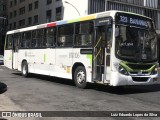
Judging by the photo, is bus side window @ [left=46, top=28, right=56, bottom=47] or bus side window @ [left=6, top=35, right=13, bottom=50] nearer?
bus side window @ [left=46, top=28, right=56, bottom=47]

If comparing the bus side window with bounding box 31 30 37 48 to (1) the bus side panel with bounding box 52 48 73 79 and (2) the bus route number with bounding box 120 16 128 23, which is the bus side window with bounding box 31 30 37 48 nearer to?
(1) the bus side panel with bounding box 52 48 73 79

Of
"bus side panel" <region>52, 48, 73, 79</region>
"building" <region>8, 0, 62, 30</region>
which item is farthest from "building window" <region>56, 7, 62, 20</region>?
"bus side panel" <region>52, 48, 73, 79</region>

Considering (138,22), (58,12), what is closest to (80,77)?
(138,22)

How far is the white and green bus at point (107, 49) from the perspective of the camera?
1253 cm

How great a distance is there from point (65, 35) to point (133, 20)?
150 inches

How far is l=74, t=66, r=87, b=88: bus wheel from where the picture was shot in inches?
558

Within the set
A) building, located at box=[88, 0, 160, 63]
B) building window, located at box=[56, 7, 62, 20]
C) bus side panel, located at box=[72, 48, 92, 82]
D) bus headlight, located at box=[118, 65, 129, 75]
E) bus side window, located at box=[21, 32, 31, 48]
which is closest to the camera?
bus headlight, located at box=[118, 65, 129, 75]

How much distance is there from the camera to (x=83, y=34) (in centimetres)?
1430

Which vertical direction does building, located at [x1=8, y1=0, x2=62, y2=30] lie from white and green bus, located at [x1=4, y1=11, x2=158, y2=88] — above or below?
above

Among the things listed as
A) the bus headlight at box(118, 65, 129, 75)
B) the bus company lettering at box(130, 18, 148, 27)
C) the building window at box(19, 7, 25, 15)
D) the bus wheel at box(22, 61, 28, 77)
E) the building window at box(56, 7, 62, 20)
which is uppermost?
the building window at box(19, 7, 25, 15)

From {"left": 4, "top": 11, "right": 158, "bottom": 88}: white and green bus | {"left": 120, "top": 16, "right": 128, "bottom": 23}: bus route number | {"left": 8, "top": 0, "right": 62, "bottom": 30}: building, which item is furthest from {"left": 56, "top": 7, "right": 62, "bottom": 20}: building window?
{"left": 120, "top": 16, "right": 128, "bottom": 23}: bus route number

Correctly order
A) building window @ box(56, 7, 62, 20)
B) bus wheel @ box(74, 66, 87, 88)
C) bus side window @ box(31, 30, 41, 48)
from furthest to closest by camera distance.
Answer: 1. building window @ box(56, 7, 62, 20)
2. bus side window @ box(31, 30, 41, 48)
3. bus wheel @ box(74, 66, 87, 88)

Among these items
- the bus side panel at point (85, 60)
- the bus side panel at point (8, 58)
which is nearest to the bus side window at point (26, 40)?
the bus side panel at point (8, 58)

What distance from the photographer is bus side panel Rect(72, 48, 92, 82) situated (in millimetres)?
13680
